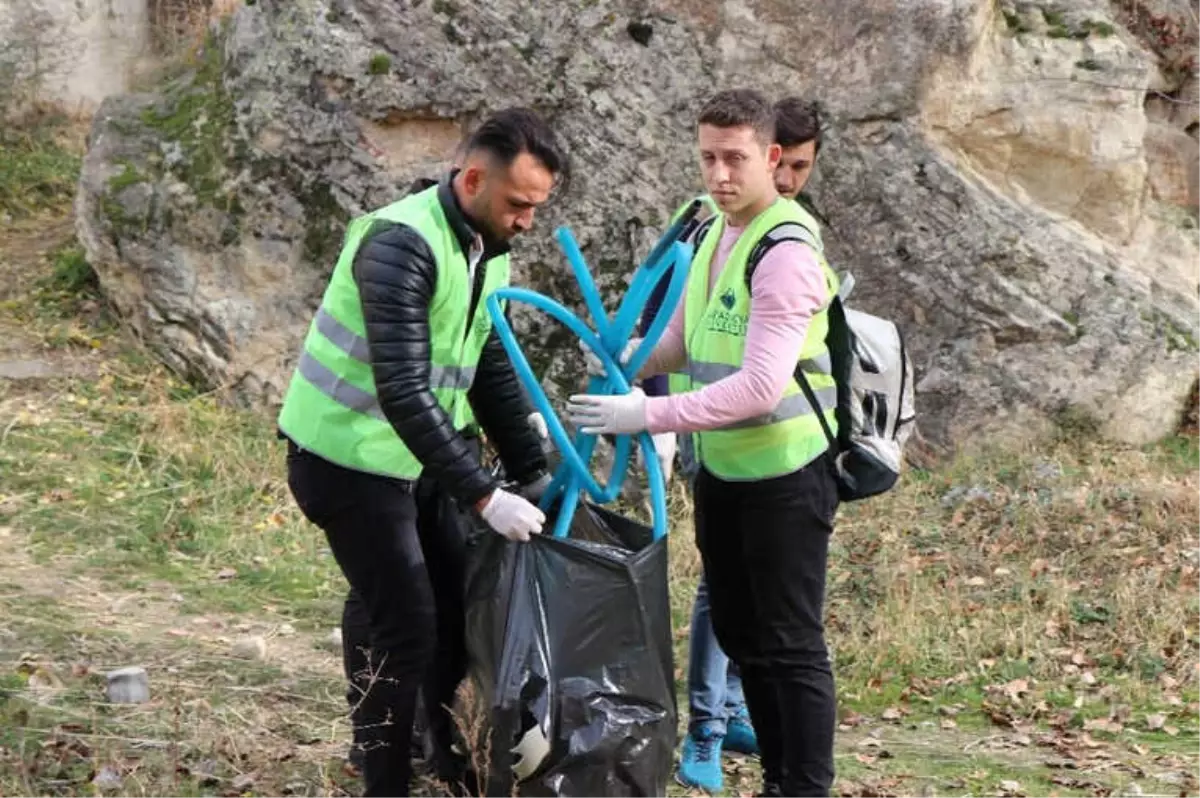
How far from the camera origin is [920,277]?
7723mm

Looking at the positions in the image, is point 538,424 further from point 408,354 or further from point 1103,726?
point 1103,726

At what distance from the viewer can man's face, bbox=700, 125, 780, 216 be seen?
348cm

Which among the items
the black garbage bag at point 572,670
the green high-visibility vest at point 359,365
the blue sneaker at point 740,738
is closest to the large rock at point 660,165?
the blue sneaker at point 740,738

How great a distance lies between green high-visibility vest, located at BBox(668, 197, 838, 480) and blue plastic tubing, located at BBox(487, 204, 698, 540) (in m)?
0.16

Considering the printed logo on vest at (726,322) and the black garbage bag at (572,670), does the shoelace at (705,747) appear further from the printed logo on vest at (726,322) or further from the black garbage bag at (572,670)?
the printed logo on vest at (726,322)

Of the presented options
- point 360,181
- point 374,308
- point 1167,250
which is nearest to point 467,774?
point 374,308

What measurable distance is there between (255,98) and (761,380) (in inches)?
188

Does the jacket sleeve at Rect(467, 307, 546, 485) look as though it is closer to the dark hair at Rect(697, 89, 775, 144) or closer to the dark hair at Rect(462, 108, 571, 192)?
the dark hair at Rect(462, 108, 571, 192)

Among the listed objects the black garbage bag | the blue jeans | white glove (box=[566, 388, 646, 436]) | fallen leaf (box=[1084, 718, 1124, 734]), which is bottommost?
fallen leaf (box=[1084, 718, 1124, 734])

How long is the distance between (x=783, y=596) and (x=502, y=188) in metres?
1.10

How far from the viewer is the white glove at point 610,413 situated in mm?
3297

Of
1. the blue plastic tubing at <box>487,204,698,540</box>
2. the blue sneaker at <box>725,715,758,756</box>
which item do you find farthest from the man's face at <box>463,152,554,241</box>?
the blue sneaker at <box>725,715,758,756</box>

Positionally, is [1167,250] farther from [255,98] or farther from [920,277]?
[255,98]

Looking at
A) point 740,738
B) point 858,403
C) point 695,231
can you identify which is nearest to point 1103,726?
point 740,738
